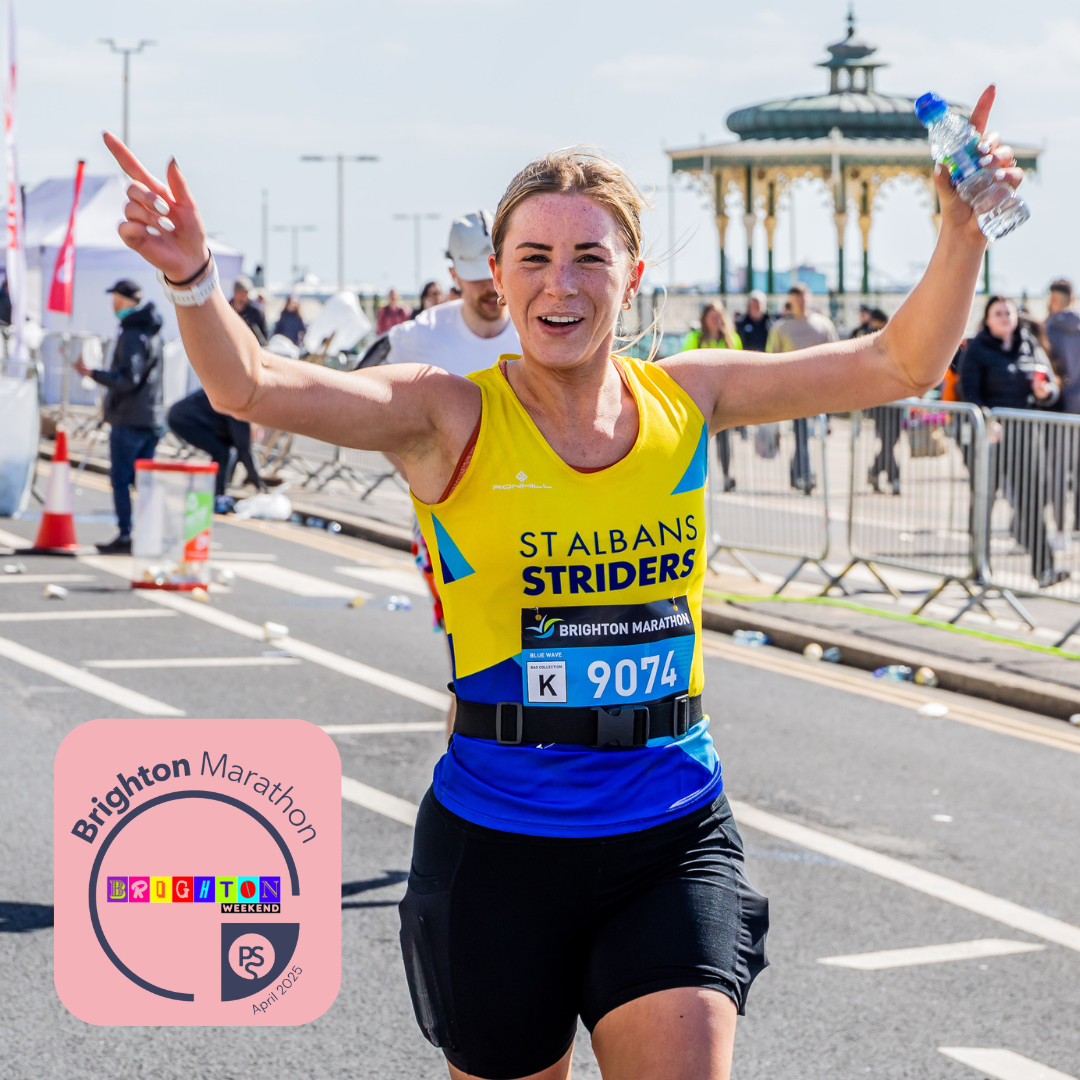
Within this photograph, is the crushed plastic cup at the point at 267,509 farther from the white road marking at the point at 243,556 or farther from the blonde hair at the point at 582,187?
the blonde hair at the point at 582,187

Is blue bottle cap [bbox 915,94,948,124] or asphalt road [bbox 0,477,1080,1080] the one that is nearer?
blue bottle cap [bbox 915,94,948,124]

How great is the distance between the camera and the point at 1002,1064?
14.0 ft

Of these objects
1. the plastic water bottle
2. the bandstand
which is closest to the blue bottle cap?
the plastic water bottle

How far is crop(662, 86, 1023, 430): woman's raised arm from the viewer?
9.52 ft

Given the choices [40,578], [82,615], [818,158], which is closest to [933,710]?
[82,615]

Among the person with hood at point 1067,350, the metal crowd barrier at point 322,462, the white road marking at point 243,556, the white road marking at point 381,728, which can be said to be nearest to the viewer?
the white road marking at point 381,728

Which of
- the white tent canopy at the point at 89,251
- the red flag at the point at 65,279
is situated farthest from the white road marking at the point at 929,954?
the white tent canopy at the point at 89,251

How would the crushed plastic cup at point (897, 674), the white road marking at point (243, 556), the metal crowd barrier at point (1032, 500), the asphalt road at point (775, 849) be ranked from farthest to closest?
the white road marking at point (243, 556)
the metal crowd barrier at point (1032, 500)
the crushed plastic cup at point (897, 674)
the asphalt road at point (775, 849)

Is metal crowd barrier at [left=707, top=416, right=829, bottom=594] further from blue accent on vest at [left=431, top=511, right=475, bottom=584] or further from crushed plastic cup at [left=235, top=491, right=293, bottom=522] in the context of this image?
blue accent on vest at [left=431, top=511, right=475, bottom=584]

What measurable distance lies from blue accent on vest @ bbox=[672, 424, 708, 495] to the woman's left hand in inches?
Result: 20.9

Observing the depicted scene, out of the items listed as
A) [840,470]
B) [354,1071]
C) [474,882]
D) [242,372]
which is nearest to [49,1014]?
[354,1071]

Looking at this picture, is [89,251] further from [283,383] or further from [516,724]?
[516,724]

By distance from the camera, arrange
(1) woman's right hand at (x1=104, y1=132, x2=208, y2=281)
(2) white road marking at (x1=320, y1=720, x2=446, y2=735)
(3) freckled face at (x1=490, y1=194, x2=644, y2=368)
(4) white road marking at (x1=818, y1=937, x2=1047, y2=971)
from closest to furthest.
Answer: (1) woman's right hand at (x1=104, y1=132, x2=208, y2=281) < (3) freckled face at (x1=490, y1=194, x2=644, y2=368) < (4) white road marking at (x1=818, y1=937, x2=1047, y2=971) < (2) white road marking at (x1=320, y1=720, x2=446, y2=735)

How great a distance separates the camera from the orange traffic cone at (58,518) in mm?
13219
